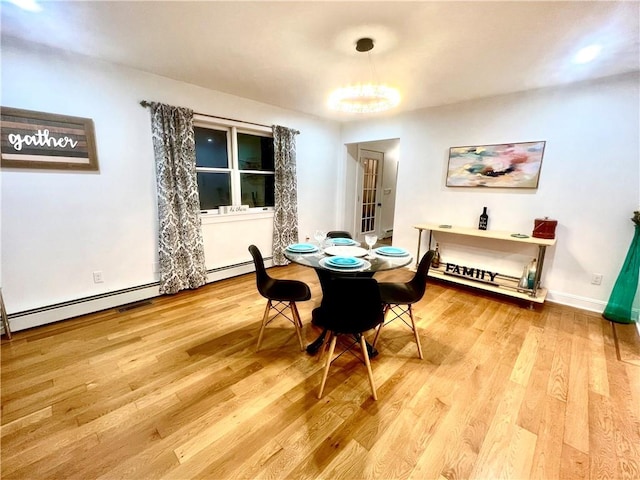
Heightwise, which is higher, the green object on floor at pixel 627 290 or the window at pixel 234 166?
the window at pixel 234 166

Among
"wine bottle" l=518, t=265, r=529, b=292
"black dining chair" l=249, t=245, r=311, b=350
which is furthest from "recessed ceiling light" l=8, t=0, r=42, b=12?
"wine bottle" l=518, t=265, r=529, b=292

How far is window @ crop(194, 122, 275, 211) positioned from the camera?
3.62 metres

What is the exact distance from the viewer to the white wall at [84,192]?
2379mm

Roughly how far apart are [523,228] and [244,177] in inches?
150

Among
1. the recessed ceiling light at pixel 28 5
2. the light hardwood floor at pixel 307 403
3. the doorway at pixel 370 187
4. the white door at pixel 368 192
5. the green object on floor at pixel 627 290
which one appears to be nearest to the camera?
the light hardwood floor at pixel 307 403

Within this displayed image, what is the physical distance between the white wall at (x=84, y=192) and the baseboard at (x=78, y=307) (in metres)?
0.04

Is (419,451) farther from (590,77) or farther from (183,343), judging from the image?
(590,77)

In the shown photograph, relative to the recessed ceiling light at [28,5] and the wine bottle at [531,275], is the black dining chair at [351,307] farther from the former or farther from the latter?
the recessed ceiling light at [28,5]

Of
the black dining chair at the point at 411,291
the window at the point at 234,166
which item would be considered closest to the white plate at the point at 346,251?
the black dining chair at the point at 411,291

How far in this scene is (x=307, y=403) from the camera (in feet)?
5.68

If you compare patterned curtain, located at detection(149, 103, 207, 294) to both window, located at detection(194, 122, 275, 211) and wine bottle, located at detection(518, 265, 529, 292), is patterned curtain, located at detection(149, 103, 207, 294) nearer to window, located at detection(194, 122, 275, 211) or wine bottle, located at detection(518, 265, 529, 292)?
window, located at detection(194, 122, 275, 211)

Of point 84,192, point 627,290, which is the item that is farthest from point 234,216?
point 627,290

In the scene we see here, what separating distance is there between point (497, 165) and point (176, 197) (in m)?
4.02

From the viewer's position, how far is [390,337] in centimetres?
250
